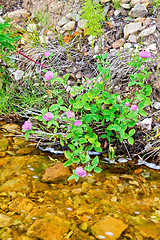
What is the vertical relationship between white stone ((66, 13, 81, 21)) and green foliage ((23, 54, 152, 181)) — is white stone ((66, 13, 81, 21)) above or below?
above

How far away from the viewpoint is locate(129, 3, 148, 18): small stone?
288cm

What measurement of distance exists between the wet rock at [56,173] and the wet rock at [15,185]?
0.19 meters

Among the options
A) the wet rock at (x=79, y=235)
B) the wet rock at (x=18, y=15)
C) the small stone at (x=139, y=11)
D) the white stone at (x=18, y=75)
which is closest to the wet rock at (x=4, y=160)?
the wet rock at (x=79, y=235)

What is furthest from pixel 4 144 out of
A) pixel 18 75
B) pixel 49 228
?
pixel 49 228

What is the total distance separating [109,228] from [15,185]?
93 centimetres

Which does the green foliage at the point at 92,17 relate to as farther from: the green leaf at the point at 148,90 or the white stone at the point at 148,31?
the green leaf at the point at 148,90

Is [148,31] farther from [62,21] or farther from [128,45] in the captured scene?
[62,21]

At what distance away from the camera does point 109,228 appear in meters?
1.66

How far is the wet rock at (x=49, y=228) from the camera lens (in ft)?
5.23

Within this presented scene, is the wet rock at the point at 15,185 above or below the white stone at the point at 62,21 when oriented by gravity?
below

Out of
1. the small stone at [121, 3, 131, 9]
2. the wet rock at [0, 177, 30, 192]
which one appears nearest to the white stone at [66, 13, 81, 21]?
the small stone at [121, 3, 131, 9]

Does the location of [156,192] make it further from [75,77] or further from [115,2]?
[115,2]

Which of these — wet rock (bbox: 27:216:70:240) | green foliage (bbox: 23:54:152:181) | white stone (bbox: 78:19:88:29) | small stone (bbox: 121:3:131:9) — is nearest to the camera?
wet rock (bbox: 27:216:70:240)

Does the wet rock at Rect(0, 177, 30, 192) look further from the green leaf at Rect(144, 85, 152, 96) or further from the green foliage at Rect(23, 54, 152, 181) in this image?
the green leaf at Rect(144, 85, 152, 96)
